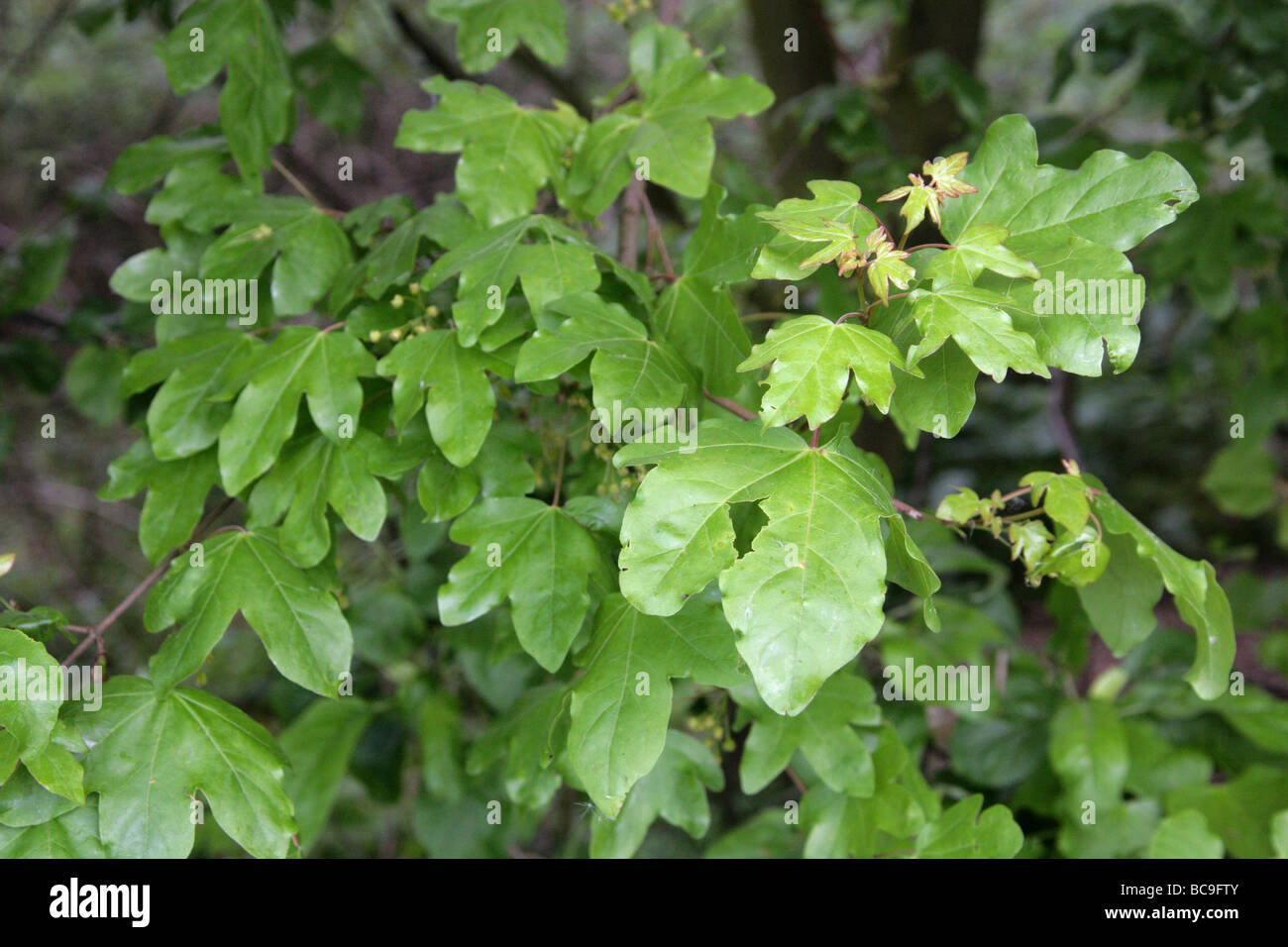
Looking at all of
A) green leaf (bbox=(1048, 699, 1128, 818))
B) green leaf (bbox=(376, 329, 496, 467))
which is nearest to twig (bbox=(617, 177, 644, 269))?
green leaf (bbox=(376, 329, 496, 467))

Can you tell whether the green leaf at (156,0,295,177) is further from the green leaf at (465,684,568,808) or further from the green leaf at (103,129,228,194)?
the green leaf at (465,684,568,808)

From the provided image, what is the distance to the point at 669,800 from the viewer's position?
1.51m

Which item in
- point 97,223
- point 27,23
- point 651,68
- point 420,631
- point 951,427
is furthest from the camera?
point 27,23

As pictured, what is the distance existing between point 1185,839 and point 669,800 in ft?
2.92

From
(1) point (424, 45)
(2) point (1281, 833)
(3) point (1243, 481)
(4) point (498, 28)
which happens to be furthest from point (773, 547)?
(3) point (1243, 481)

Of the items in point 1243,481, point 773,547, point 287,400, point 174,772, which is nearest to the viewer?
point 773,547

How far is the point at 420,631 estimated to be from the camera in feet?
6.63

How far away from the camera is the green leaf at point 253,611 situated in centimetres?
121

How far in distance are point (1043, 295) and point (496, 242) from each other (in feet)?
2.20

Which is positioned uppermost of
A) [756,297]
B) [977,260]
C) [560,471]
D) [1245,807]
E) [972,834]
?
[756,297]

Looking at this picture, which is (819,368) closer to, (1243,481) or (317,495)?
(317,495)

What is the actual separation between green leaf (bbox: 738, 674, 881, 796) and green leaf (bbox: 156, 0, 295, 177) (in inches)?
45.6
